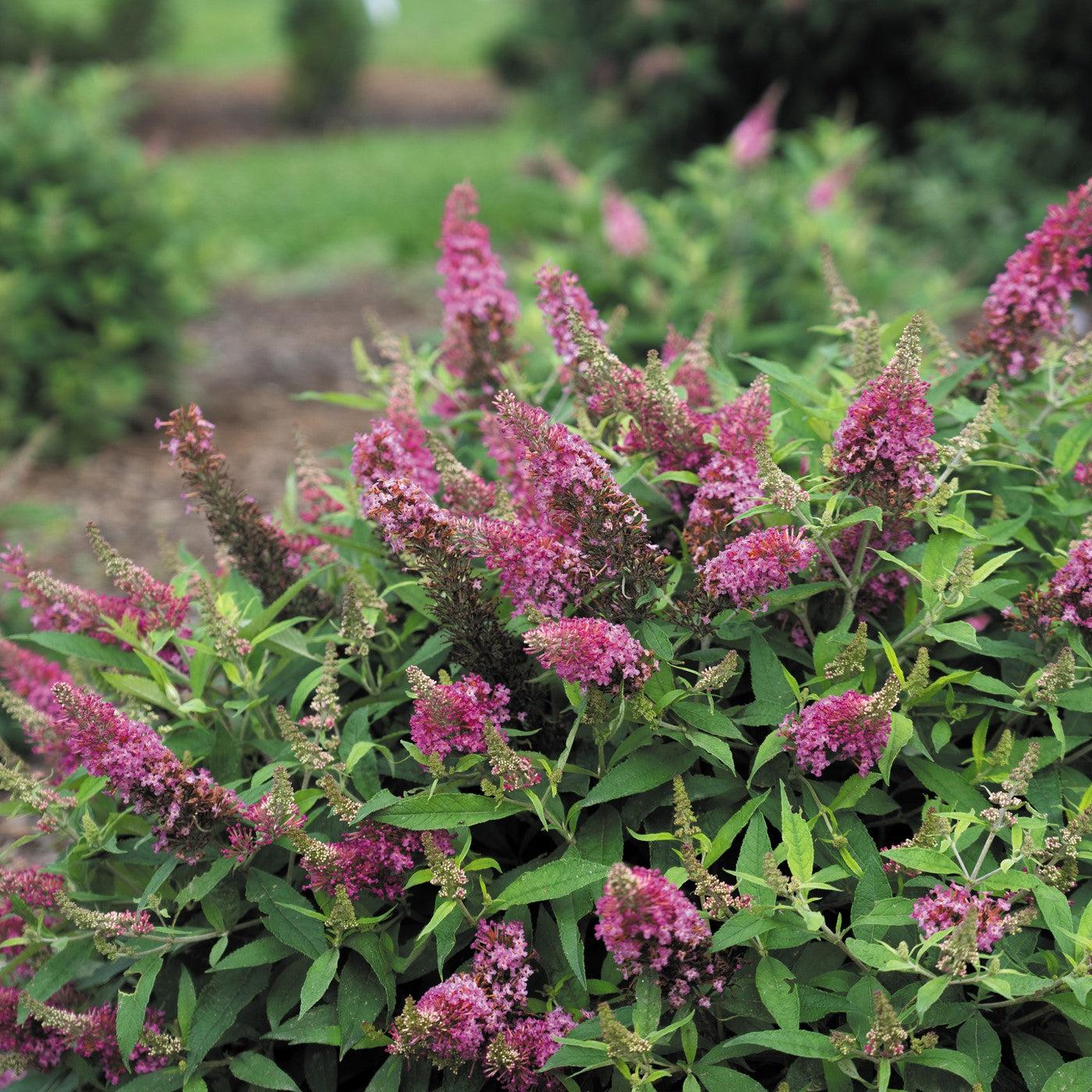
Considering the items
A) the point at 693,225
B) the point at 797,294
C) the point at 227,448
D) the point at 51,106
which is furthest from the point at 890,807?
the point at 51,106

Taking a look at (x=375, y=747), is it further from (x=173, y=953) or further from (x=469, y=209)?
(x=469, y=209)

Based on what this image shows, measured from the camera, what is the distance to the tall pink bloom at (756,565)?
5.81ft

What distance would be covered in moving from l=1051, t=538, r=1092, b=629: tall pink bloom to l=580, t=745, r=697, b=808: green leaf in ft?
2.05

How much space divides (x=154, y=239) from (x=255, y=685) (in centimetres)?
612

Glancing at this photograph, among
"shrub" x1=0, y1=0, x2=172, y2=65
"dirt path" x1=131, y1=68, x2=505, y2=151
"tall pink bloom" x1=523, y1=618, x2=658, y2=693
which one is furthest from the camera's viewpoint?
"dirt path" x1=131, y1=68, x2=505, y2=151

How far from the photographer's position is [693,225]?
7.13 metres

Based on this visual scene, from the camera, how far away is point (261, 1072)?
1.89 metres

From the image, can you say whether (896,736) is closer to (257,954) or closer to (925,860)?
(925,860)

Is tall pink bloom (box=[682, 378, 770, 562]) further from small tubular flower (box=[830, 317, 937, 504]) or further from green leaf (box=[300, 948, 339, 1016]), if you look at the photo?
green leaf (box=[300, 948, 339, 1016])

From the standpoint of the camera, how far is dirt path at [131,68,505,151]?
26.9 m

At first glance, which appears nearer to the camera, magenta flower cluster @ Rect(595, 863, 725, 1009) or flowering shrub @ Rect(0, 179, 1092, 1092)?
magenta flower cluster @ Rect(595, 863, 725, 1009)

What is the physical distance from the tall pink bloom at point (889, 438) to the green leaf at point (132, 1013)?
1.33m

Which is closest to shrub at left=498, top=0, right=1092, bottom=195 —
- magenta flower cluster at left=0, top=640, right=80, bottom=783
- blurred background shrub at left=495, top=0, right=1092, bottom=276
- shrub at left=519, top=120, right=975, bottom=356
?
blurred background shrub at left=495, top=0, right=1092, bottom=276

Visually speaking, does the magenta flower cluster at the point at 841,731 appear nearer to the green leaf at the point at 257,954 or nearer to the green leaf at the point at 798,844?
the green leaf at the point at 798,844
